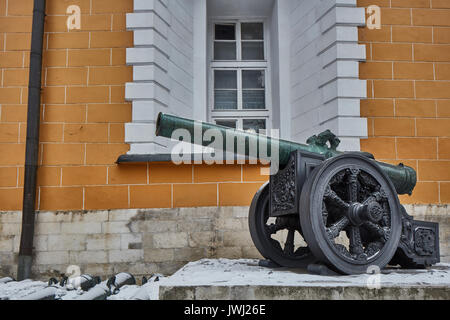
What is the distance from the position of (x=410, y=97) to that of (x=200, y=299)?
15.1 feet

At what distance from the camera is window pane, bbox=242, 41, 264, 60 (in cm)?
766

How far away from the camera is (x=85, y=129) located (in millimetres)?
6191

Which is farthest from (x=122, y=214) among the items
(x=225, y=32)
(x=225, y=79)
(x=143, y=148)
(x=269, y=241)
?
(x=225, y=32)

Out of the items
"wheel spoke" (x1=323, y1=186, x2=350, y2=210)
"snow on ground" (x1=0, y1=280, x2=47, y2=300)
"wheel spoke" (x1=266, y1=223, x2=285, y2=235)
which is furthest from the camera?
"snow on ground" (x1=0, y1=280, x2=47, y2=300)

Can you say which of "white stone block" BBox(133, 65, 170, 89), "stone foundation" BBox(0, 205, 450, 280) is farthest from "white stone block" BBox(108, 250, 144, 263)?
"white stone block" BBox(133, 65, 170, 89)

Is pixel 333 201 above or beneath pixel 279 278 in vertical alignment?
above

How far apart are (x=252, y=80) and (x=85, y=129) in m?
2.68

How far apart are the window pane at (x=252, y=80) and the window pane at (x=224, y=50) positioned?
1.11ft

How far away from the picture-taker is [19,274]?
5.77 m

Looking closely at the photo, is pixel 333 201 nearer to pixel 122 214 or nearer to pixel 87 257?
pixel 122 214

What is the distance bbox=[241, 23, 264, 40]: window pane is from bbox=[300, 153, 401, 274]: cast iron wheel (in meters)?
4.53

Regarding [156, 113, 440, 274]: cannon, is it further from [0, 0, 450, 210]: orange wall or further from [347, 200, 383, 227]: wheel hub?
[0, 0, 450, 210]: orange wall

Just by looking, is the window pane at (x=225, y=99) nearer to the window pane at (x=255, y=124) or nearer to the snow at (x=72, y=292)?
the window pane at (x=255, y=124)

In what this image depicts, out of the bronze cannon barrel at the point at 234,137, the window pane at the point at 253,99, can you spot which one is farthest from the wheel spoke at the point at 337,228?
the window pane at the point at 253,99
